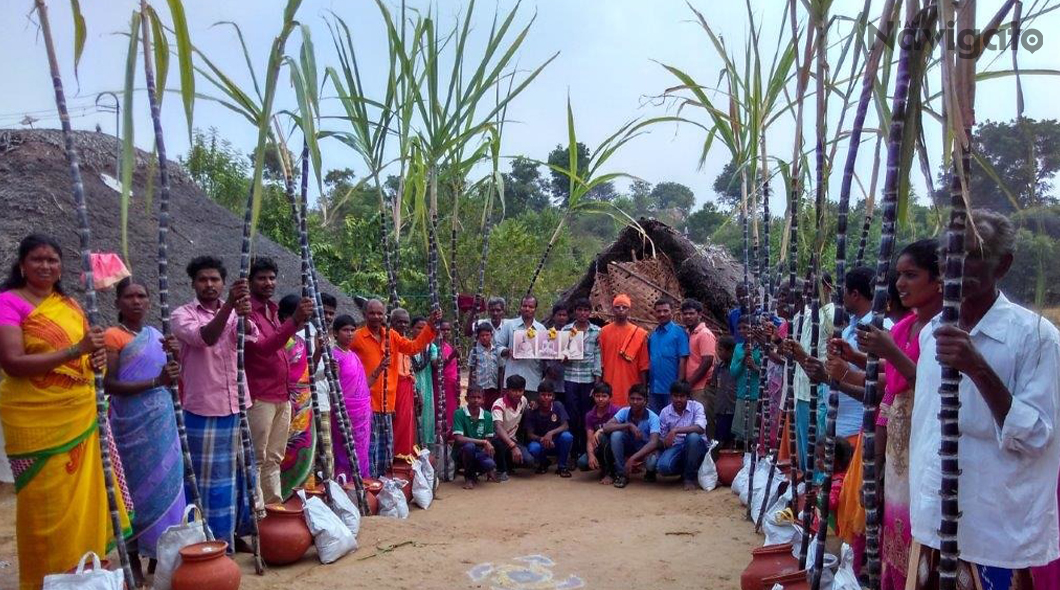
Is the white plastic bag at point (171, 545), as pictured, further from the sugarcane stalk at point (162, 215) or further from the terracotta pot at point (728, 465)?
the terracotta pot at point (728, 465)

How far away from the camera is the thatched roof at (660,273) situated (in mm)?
9273

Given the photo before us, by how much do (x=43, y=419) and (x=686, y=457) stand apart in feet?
16.6

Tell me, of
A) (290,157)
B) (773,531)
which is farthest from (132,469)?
(773,531)

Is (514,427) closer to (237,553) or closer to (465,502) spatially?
(465,502)

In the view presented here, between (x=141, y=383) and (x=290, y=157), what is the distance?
1407 mm

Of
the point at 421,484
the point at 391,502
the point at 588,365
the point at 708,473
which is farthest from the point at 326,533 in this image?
the point at 588,365

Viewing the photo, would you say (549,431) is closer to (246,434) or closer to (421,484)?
(421,484)

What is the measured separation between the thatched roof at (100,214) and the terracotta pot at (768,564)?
555cm

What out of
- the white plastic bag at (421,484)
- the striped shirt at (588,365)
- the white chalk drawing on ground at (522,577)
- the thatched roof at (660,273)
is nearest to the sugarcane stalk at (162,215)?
the white chalk drawing on ground at (522,577)

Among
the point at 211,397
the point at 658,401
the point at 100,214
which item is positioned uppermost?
the point at 100,214

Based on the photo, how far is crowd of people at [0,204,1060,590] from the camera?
6.82 feet

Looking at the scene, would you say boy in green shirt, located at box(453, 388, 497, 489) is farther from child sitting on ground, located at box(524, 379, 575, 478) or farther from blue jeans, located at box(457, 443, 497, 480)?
child sitting on ground, located at box(524, 379, 575, 478)

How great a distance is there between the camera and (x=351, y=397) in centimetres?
602

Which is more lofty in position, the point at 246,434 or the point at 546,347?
the point at 546,347
